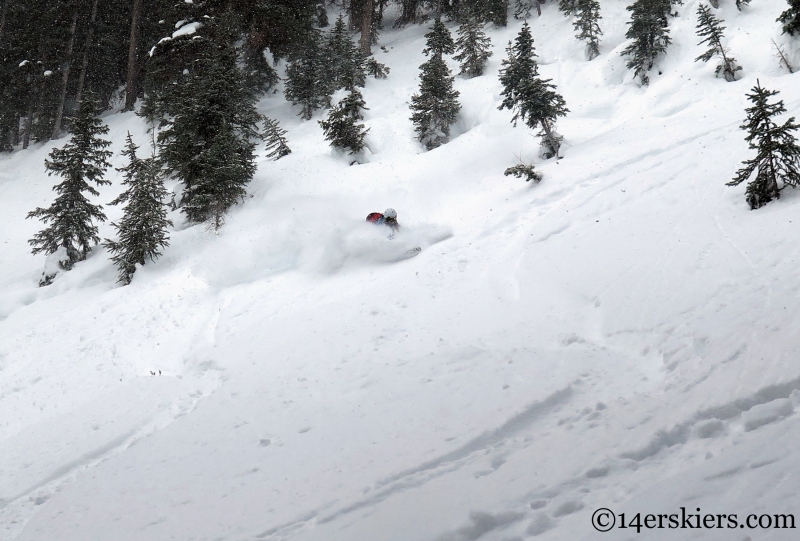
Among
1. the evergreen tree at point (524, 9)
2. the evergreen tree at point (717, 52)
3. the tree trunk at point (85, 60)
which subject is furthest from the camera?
the evergreen tree at point (524, 9)

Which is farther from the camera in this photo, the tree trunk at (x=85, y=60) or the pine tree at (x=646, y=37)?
the tree trunk at (x=85, y=60)

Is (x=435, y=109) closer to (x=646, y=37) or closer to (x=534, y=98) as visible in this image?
(x=534, y=98)

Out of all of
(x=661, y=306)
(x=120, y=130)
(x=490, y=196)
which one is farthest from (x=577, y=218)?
(x=120, y=130)

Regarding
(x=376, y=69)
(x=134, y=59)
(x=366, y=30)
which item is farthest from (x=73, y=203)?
(x=366, y=30)

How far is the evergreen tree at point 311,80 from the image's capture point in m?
28.2

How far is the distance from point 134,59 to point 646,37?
33.4m

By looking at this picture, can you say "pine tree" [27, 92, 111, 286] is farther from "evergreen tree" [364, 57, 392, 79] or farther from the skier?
"evergreen tree" [364, 57, 392, 79]

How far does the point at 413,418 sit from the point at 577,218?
27.6 ft

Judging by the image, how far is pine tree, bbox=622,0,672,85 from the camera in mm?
21688

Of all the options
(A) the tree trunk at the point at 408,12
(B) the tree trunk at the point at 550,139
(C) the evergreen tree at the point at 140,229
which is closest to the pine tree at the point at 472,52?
(B) the tree trunk at the point at 550,139

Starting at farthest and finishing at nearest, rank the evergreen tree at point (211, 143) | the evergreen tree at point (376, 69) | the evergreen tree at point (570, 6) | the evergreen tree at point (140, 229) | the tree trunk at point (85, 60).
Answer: the tree trunk at point (85, 60) → the evergreen tree at point (570, 6) → the evergreen tree at point (376, 69) → the evergreen tree at point (211, 143) → the evergreen tree at point (140, 229)

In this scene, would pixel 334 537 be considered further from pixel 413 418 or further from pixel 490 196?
pixel 490 196

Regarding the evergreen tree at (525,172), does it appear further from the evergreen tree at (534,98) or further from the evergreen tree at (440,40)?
the evergreen tree at (440,40)

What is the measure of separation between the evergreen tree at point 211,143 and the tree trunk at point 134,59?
60.8 feet
